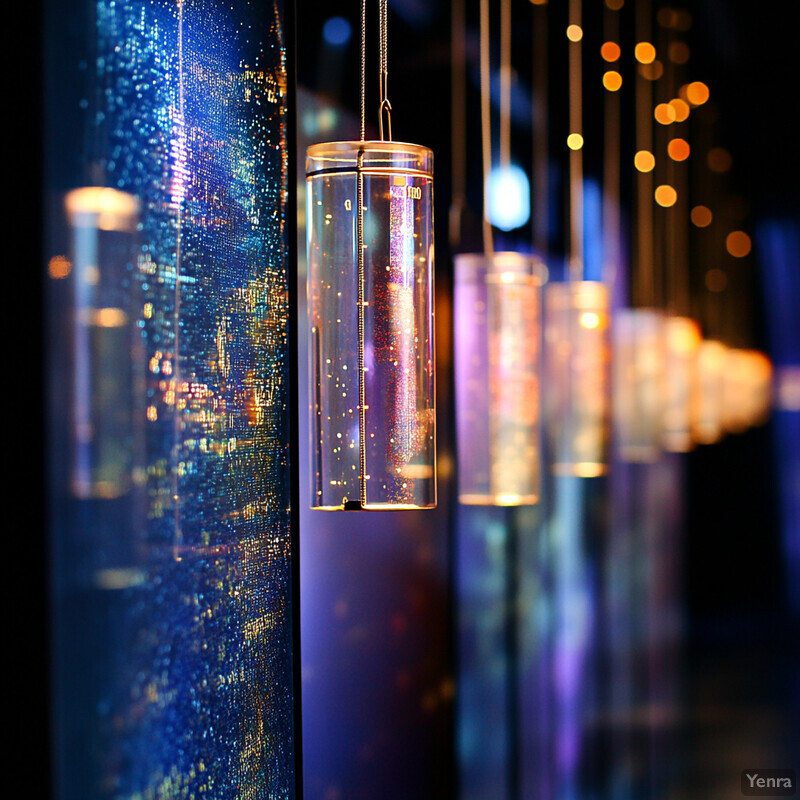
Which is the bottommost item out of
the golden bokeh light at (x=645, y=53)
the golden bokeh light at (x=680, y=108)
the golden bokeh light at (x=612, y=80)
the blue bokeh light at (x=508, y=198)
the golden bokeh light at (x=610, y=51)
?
the blue bokeh light at (x=508, y=198)

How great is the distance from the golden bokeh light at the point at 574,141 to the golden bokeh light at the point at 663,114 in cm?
151

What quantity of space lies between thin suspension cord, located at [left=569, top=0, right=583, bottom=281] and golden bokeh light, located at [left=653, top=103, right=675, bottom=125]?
1457mm

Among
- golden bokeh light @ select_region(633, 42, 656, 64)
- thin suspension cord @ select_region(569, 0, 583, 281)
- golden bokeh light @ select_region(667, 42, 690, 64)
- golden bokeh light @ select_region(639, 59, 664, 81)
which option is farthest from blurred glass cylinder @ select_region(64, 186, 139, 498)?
golden bokeh light @ select_region(667, 42, 690, 64)

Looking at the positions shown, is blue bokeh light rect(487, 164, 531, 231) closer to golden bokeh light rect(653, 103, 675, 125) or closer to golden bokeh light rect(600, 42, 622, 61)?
golden bokeh light rect(600, 42, 622, 61)

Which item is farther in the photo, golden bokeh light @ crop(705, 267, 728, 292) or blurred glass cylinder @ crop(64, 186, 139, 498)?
golden bokeh light @ crop(705, 267, 728, 292)

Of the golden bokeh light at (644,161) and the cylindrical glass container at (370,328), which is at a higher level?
the golden bokeh light at (644,161)

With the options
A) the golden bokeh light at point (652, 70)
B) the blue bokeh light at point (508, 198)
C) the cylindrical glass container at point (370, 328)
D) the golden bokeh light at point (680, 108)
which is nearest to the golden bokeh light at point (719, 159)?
the golden bokeh light at point (680, 108)

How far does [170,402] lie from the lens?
1.37 m

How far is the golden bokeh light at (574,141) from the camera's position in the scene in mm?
4702

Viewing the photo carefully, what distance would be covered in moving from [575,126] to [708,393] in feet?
4.84

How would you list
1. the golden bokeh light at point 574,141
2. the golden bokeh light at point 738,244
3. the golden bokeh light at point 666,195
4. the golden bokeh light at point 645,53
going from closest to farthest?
the golden bokeh light at point 574,141
the golden bokeh light at point 645,53
the golden bokeh light at point 666,195
the golden bokeh light at point 738,244

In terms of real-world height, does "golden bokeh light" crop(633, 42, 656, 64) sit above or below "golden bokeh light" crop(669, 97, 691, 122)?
below

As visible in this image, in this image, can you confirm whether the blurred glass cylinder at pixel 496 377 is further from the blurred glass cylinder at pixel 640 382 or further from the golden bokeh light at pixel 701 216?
the golden bokeh light at pixel 701 216

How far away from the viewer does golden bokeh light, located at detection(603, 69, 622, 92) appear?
5170mm
